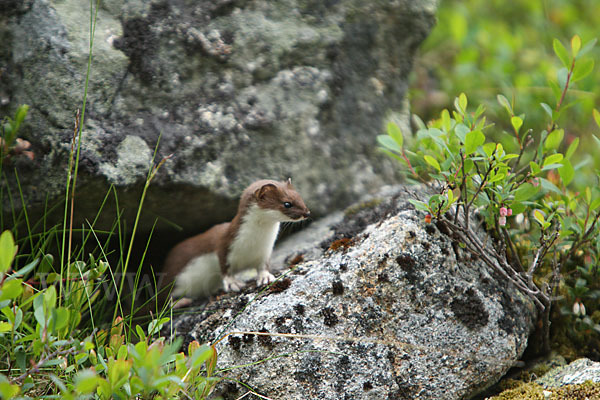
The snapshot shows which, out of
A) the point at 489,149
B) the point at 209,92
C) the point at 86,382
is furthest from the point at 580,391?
the point at 209,92

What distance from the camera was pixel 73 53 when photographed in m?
3.57

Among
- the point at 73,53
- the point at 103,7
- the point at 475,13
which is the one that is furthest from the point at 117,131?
the point at 475,13

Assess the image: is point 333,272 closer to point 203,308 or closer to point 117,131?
point 203,308

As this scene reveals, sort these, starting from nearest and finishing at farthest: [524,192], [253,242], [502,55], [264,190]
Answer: [524,192], [264,190], [253,242], [502,55]

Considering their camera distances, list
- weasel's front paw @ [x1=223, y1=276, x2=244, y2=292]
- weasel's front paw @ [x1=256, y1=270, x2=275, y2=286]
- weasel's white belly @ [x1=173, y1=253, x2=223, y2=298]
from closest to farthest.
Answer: weasel's front paw @ [x1=256, y1=270, x2=275, y2=286], weasel's front paw @ [x1=223, y1=276, x2=244, y2=292], weasel's white belly @ [x1=173, y1=253, x2=223, y2=298]

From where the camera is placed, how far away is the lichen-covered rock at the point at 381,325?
9.72ft

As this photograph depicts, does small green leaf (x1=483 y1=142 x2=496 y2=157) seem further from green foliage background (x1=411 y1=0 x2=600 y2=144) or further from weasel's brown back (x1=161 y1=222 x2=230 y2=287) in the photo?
green foliage background (x1=411 y1=0 x2=600 y2=144)

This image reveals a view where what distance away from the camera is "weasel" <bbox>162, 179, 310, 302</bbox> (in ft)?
12.6

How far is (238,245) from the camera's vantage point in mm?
4012

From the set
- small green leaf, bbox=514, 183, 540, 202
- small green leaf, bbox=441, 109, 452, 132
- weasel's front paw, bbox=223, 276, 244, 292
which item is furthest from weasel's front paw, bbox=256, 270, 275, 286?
small green leaf, bbox=514, 183, 540, 202

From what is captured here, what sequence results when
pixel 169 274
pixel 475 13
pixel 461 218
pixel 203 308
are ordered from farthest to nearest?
pixel 475 13 → pixel 169 274 → pixel 203 308 → pixel 461 218

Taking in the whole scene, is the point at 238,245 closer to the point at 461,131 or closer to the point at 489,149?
the point at 461,131

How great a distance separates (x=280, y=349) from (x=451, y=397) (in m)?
0.96

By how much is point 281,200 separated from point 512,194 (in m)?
1.49
